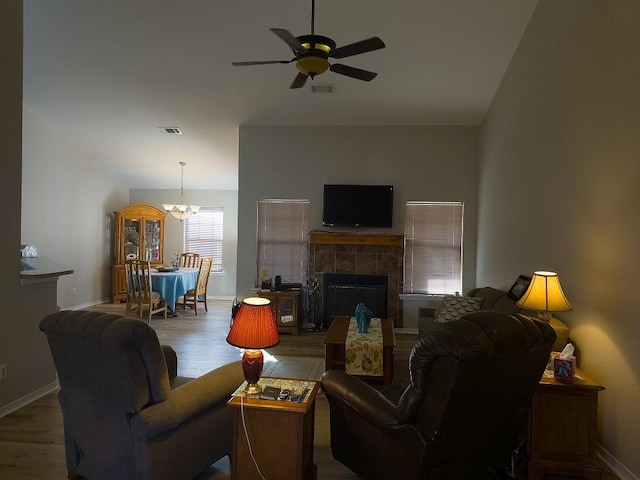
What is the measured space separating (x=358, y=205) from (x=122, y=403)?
4.69 m

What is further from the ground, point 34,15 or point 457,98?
point 34,15

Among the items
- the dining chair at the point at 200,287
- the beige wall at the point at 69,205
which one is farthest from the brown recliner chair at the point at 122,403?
the beige wall at the point at 69,205

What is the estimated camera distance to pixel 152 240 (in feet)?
28.6

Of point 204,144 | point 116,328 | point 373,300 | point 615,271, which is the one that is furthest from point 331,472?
point 204,144

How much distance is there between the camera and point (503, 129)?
4918 mm

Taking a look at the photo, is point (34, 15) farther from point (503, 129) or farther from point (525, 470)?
point (525, 470)

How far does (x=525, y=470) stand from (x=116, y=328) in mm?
2508

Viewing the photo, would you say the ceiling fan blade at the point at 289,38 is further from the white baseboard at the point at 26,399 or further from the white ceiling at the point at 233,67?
the white baseboard at the point at 26,399

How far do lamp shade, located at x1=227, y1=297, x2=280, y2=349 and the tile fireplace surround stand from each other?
4.07 meters

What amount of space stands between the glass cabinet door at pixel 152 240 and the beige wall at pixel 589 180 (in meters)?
7.02

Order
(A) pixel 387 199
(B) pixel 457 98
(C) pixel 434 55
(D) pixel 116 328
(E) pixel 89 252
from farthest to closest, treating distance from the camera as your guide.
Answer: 1. (E) pixel 89 252
2. (A) pixel 387 199
3. (B) pixel 457 98
4. (C) pixel 434 55
5. (D) pixel 116 328

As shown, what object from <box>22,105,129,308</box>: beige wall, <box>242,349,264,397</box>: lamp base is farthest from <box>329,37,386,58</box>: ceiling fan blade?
<box>22,105,129,308</box>: beige wall

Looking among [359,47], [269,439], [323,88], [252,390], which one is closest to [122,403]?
[252,390]

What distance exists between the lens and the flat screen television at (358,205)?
20.1ft
